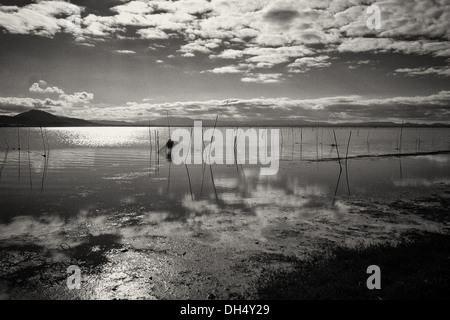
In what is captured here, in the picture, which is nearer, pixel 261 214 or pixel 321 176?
pixel 261 214

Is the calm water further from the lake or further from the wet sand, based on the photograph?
the wet sand

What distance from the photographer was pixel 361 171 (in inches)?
1422

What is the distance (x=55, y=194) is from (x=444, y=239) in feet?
81.3

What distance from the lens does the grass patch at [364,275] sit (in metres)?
8.02

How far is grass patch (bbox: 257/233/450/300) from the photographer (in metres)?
8.02

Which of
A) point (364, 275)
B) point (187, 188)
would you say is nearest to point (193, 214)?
point (187, 188)

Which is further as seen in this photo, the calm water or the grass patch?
the calm water

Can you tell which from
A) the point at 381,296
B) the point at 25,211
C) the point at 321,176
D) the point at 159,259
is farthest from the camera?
the point at 321,176

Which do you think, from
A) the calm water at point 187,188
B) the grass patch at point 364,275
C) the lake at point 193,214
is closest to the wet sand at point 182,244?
the lake at point 193,214

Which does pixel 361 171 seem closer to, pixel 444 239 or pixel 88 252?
pixel 444 239

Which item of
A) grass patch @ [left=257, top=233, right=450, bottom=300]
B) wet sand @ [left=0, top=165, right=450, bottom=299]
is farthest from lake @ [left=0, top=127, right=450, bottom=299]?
grass patch @ [left=257, top=233, right=450, bottom=300]
